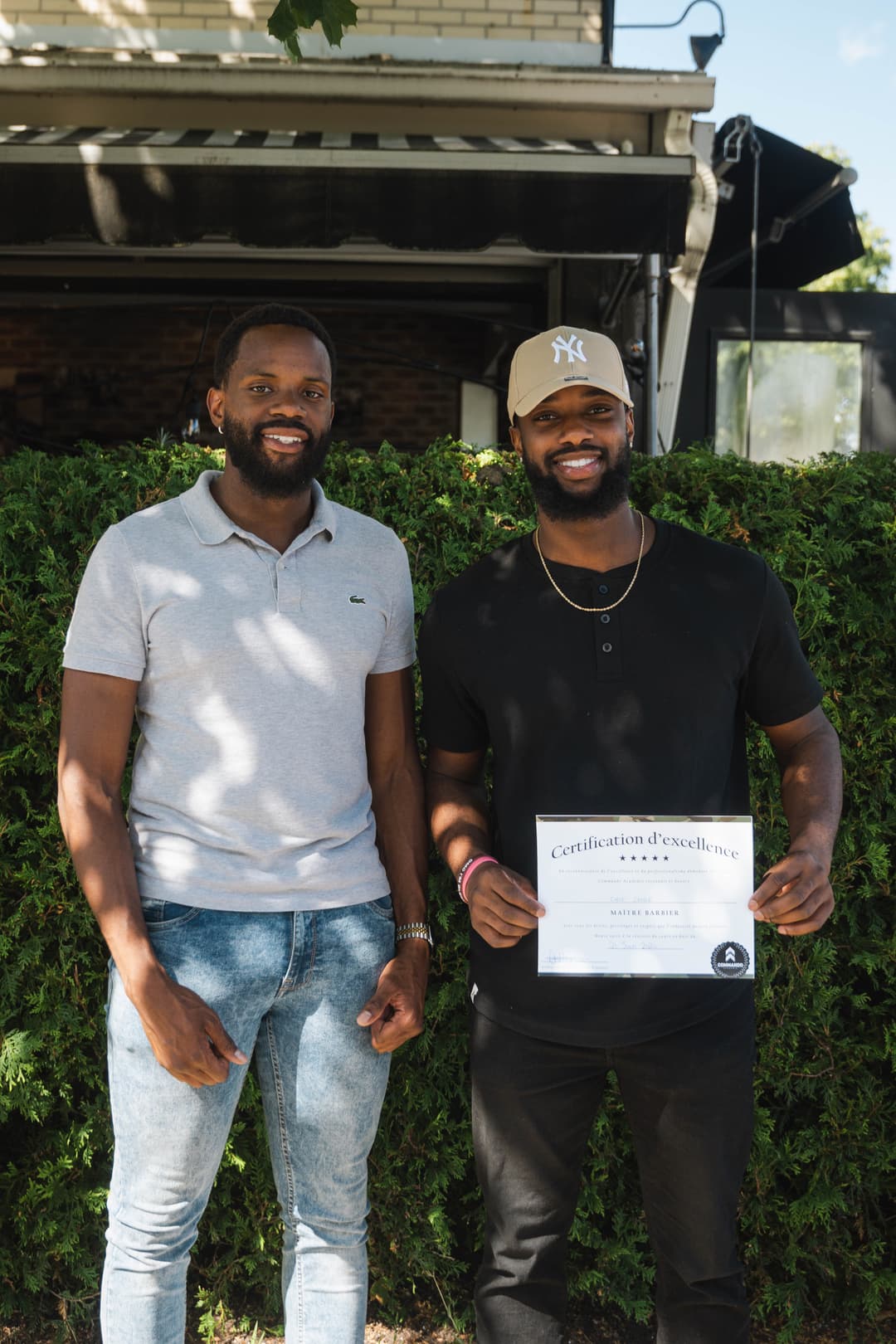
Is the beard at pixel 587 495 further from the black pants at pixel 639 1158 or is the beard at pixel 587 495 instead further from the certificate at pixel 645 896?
the black pants at pixel 639 1158

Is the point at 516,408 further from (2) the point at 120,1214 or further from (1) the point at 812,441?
(1) the point at 812,441

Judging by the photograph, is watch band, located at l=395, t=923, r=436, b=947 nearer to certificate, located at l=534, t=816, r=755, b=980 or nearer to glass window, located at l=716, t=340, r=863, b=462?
certificate, located at l=534, t=816, r=755, b=980

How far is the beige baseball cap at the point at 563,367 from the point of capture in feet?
7.26

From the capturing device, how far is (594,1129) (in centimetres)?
299

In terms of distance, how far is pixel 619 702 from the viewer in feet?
6.89

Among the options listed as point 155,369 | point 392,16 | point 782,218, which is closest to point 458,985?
point 392,16

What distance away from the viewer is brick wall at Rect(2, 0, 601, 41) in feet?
22.6

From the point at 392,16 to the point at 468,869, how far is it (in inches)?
257

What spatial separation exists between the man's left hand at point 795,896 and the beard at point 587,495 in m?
0.75

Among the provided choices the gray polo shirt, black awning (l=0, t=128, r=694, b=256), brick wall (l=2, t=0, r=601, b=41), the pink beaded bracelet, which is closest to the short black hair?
the gray polo shirt

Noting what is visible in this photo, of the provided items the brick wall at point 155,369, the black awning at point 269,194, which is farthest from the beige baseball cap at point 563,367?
the brick wall at point 155,369

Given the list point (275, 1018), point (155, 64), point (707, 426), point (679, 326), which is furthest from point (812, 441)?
point (275, 1018)

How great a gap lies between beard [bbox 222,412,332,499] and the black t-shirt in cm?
41

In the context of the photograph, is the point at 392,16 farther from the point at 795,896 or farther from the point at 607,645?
the point at 795,896
